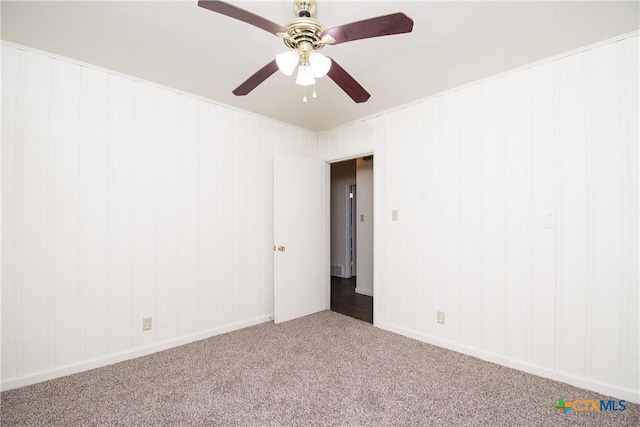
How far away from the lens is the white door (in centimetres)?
350

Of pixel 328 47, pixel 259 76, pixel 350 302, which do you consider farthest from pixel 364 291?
pixel 259 76

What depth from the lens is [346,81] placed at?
5.78ft

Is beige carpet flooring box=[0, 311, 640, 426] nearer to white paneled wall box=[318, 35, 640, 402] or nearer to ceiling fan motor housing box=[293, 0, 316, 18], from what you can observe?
white paneled wall box=[318, 35, 640, 402]

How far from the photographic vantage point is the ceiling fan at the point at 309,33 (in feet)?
4.08

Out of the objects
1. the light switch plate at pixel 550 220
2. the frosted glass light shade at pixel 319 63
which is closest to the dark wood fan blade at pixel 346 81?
the frosted glass light shade at pixel 319 63

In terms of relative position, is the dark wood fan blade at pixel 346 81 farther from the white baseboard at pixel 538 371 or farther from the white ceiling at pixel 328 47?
the white baseboard at pixel 538 371

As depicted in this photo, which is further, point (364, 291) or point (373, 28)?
point (364, 291)

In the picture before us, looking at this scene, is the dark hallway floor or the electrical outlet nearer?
the electrical outlet

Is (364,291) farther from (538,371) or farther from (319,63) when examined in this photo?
(319,63)

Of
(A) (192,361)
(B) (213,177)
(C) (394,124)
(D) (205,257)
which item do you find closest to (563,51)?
(C) (394,124)

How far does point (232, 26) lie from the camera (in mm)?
1884

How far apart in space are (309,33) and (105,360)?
283 centimetres

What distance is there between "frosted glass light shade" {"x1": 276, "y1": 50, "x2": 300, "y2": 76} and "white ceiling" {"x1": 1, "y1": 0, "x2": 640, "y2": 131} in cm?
41

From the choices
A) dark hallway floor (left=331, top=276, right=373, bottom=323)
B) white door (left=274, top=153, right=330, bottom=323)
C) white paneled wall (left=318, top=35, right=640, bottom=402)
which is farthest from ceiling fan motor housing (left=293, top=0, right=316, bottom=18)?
dark hallway floor (left=331, top=276, right=373, bottom=323)
